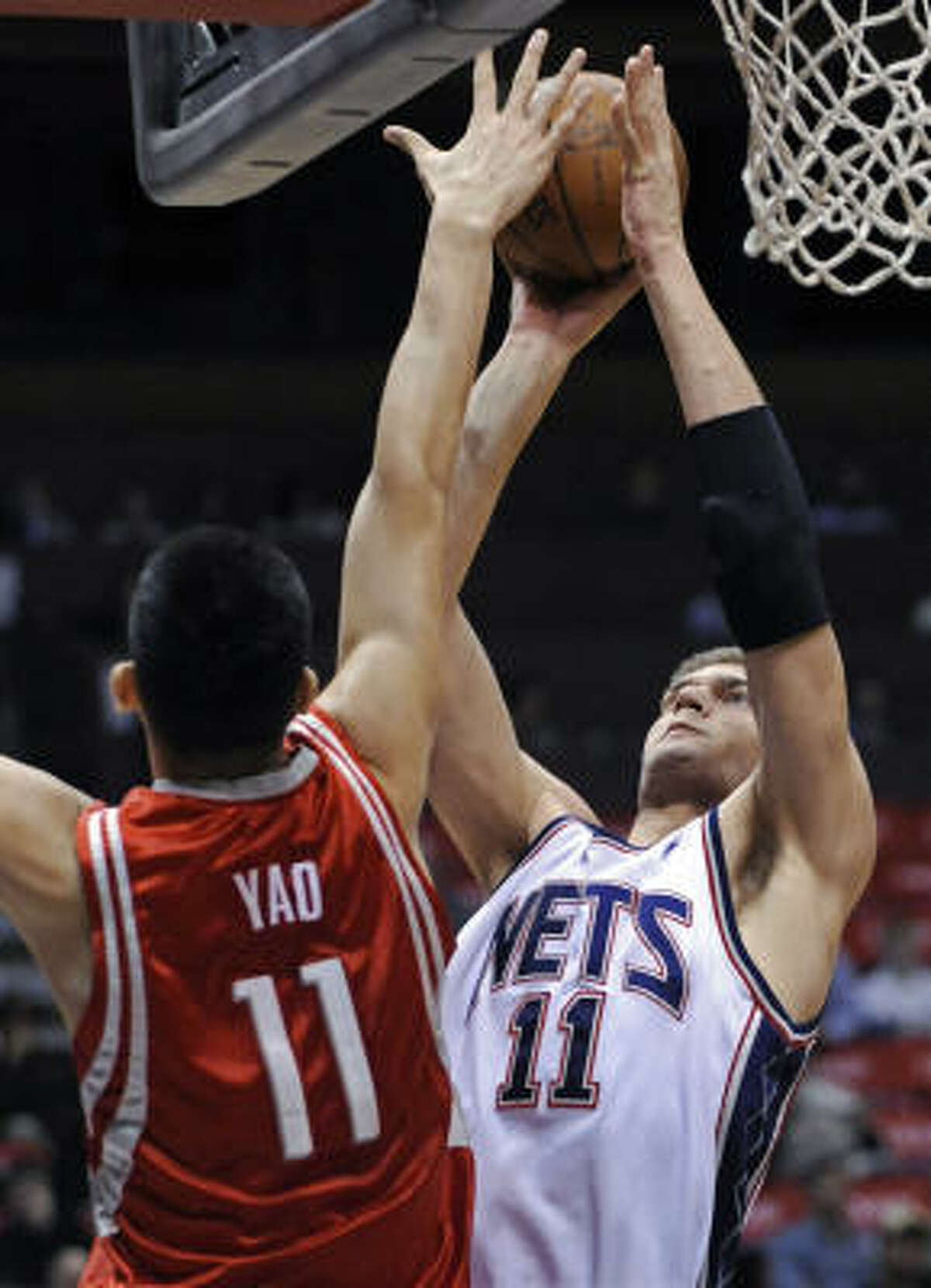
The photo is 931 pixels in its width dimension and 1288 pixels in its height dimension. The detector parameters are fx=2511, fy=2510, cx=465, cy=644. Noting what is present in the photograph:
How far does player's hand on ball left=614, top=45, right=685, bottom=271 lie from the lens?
287 cm

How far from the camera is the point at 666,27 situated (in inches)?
450

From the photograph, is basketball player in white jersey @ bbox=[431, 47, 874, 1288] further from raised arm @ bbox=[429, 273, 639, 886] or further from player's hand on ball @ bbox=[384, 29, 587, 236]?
player's hand on ball @ bbox=[384, 29, 587, 236]

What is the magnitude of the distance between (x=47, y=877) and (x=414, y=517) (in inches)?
19.3

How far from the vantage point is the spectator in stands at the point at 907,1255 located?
25.1 ft

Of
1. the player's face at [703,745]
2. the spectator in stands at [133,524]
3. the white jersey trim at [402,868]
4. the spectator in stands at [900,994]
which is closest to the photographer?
the white jersey trim at [402,868]

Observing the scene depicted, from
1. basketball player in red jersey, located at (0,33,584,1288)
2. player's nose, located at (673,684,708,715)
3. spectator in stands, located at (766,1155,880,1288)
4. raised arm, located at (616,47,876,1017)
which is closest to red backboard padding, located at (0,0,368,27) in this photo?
raised arm, located at (616,47,876,1017)

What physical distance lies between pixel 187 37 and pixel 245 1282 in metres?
1.59

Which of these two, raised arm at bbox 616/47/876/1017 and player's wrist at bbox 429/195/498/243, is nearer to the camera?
player's wrist at bbox 429/195/498/243

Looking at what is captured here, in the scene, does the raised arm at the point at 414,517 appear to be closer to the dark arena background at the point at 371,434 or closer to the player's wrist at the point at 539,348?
the player's wrist at the point at 539,348

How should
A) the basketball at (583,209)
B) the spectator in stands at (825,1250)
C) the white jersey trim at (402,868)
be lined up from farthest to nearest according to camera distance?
the spectator in stands at (825,1250) → the basketball at (583,209) → the white jersey trim at (402,868)

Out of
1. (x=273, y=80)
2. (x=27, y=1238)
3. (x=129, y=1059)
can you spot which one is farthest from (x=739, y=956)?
(x=27, y=1238)

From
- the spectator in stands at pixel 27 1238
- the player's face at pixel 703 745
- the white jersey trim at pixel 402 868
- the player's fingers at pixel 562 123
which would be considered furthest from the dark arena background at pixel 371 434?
the white jersey trim at pixel 402 868

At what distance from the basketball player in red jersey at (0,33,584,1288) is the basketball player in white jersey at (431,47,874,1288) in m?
0.57

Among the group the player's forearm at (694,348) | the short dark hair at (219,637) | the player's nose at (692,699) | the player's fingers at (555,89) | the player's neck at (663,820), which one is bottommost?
the player's neck at (663,820)
